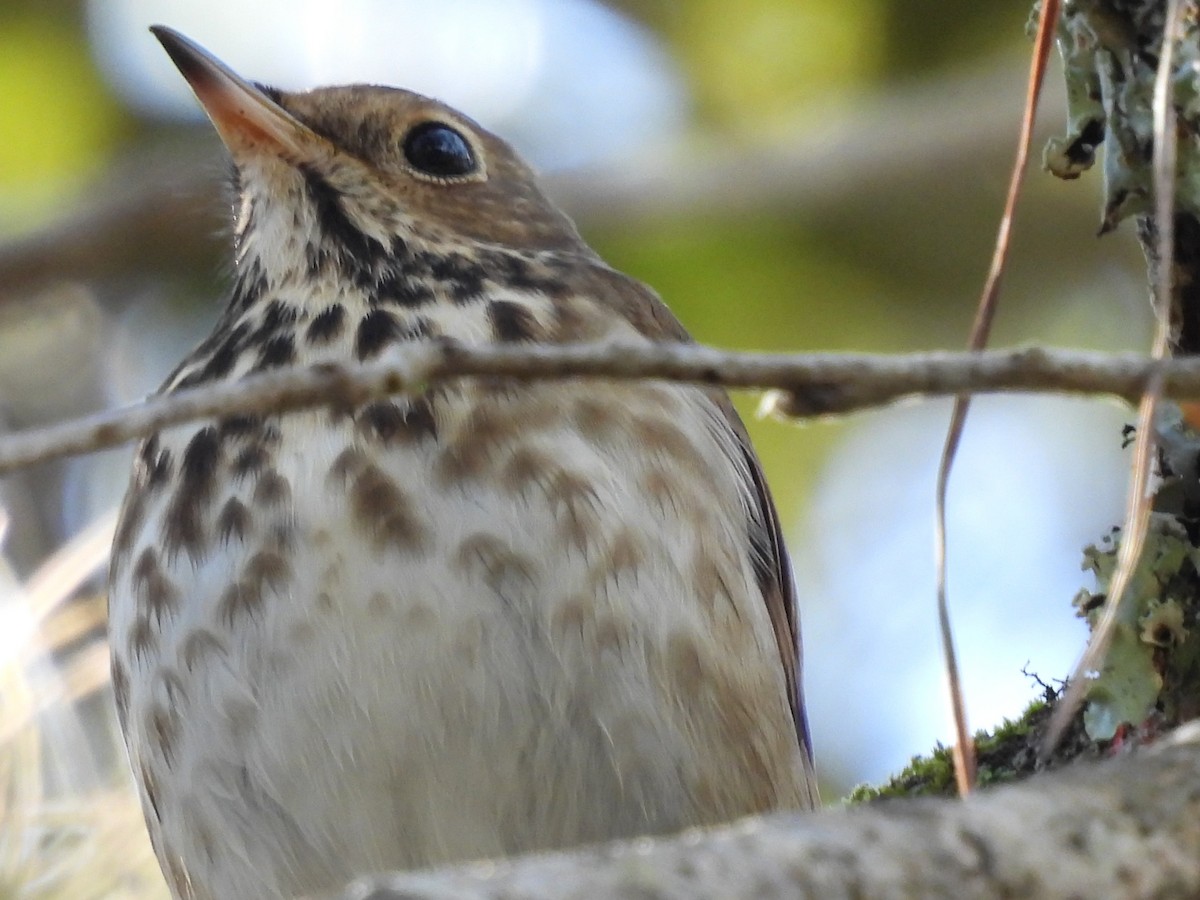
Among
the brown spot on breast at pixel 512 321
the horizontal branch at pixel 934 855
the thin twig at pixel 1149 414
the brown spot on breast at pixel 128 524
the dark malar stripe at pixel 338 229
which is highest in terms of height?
the dark malar stripe at pixel 338 229

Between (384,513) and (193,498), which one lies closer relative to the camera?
(384,513)

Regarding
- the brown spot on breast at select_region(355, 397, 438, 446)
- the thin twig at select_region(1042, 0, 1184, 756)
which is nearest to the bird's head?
the brown spot on breast at select_region(355, 397, 438, 446)

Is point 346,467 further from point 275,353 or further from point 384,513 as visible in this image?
point 275,353

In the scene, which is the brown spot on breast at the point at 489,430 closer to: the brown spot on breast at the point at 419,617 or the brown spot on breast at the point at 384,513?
the brown spot on breast at the point at 384,513

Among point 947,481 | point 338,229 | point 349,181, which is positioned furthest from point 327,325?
point 947,481

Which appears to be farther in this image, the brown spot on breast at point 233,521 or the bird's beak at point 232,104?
the bird's beak at point 232,104

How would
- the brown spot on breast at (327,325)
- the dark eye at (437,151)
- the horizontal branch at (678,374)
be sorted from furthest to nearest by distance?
the dark eye at (437,151), the brown spot on breast at (327,325), the horizontal branch at (678,374)

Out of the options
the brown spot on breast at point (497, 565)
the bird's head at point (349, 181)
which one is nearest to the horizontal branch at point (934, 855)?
the brown spot on breast at point (497, 565)

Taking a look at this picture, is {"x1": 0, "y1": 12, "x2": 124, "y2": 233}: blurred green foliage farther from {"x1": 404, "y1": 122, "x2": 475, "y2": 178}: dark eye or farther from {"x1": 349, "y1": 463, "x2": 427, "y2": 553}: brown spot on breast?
{"x1": 349, "y1": 463, "x2": 427, "y2": 553}: brown spot on breast
